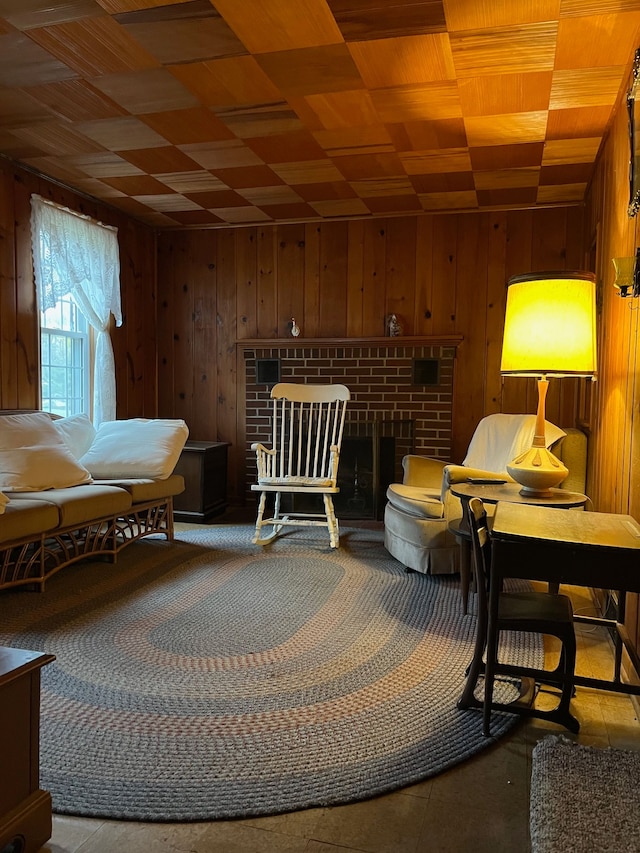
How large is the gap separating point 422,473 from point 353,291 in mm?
1793

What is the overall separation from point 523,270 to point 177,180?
2.63 metres

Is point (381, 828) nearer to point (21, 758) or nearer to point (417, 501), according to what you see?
point (21, 758)

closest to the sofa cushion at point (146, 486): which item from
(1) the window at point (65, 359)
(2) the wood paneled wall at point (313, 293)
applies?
(1) the window at point (65, 359)

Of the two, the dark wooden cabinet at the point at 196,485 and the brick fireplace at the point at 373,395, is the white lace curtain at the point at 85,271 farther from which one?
the brick fireplace at the point at 373,395

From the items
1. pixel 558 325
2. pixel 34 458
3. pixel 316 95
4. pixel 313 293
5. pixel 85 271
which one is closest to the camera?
pixel 558 325

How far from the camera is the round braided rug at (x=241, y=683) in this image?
1591 millimetres

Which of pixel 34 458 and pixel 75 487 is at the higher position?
pixel 34 458

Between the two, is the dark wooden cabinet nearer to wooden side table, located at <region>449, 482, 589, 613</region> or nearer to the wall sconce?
wooden side table, located at <region>449, 482, 589, 613</region>

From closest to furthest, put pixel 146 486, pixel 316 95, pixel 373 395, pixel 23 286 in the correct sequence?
1. pixel 316 95
2. pixel 146 486
3. pixel 23 286
4. pixel 373 395

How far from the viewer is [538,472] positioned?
96.3 inches

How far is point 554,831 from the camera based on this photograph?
53.8 inches

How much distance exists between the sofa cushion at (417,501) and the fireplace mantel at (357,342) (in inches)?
57.8

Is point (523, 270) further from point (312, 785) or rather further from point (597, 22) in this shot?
point (312, 785)

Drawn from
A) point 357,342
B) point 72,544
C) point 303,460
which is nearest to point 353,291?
point 357,342
